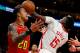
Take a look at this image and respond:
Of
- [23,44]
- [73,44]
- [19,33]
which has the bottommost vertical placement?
[73,44]

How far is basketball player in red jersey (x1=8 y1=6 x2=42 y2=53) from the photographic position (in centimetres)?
434

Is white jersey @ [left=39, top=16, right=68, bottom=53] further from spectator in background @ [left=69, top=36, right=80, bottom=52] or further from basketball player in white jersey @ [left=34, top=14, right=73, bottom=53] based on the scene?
spectator in background @ [left=69, top=36, right=80, bottom=52]

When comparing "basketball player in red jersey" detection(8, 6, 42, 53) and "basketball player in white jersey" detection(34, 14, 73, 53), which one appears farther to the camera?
"basketball player in white jersey" detection(34, 14, 73, 53)

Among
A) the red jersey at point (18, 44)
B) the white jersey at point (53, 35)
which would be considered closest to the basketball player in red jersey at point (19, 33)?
the red jersey at point (18, 44)

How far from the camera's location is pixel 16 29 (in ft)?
14.8

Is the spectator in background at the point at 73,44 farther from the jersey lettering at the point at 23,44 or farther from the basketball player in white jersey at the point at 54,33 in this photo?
the jersey lettering at the point at 23,44

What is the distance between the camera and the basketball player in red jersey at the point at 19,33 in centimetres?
434

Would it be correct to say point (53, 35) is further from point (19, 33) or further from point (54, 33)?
point (19, 33)

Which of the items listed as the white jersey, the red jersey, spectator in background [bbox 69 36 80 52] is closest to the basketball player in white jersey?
the white jersey

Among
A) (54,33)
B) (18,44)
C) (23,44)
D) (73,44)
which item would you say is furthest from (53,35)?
(18,44)

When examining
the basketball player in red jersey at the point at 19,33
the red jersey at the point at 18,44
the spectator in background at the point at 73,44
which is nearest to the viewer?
the basketball player in red jersey at the point at 19,33

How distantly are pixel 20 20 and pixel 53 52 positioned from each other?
5.65 ft

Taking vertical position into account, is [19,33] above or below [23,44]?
above

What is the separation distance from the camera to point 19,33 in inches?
177
